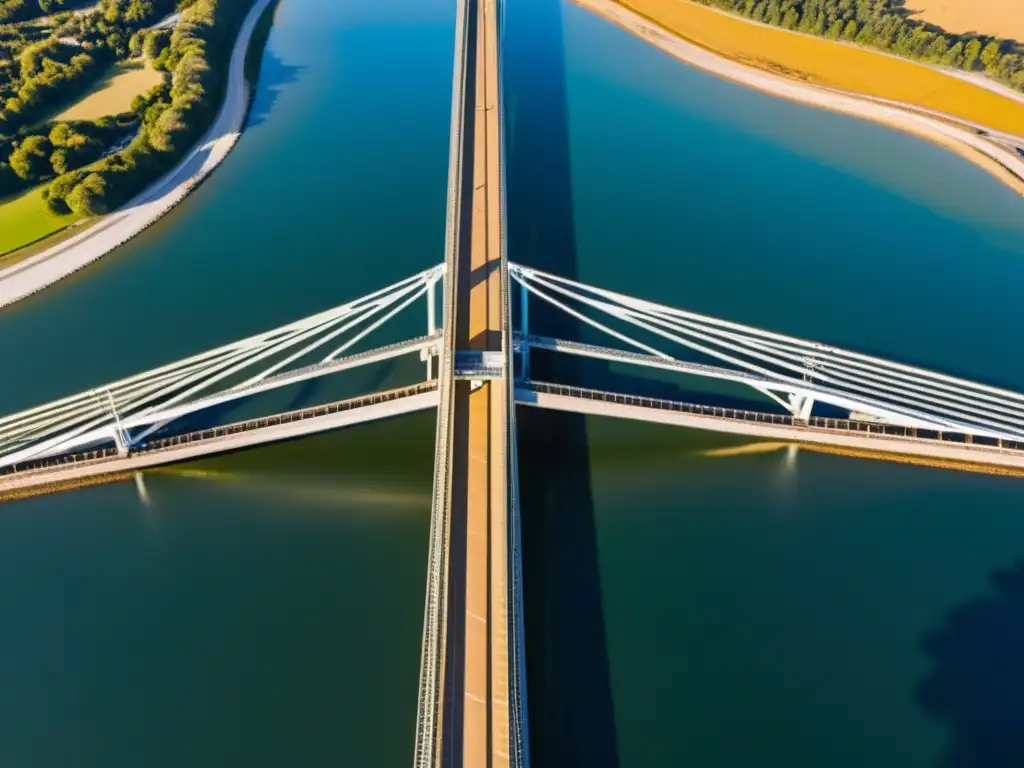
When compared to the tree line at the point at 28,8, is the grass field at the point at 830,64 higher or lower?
lower

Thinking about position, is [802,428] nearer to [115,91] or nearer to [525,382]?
[525,382]

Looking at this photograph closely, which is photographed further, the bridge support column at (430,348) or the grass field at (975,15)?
the grass field at (975,15)

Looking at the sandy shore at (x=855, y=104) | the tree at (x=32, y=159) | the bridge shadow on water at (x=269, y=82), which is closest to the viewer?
the tree at (x=32, y=159)

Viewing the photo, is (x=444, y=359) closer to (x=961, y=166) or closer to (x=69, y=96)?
(x=961, y=166)

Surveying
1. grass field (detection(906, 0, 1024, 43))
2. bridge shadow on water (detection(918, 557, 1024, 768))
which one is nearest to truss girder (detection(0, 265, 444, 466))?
bridge shadow on water (detection(918, 557, 1024, 768))

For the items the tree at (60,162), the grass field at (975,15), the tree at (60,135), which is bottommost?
the tree at (60,162)

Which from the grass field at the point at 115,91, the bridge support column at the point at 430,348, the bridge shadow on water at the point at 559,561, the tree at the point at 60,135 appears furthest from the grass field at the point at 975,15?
the tree at the point at 60,135

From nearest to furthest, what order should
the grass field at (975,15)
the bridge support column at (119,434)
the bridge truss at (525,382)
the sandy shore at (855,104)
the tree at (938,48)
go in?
the bridge support column at (119,434), the bridge truss at (525,382), the sandy shore at (855,104), the tree at (938,48), the grass field at (975,15)

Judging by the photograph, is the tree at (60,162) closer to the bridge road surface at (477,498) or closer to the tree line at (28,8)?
the bridge road surface at (477,498)
